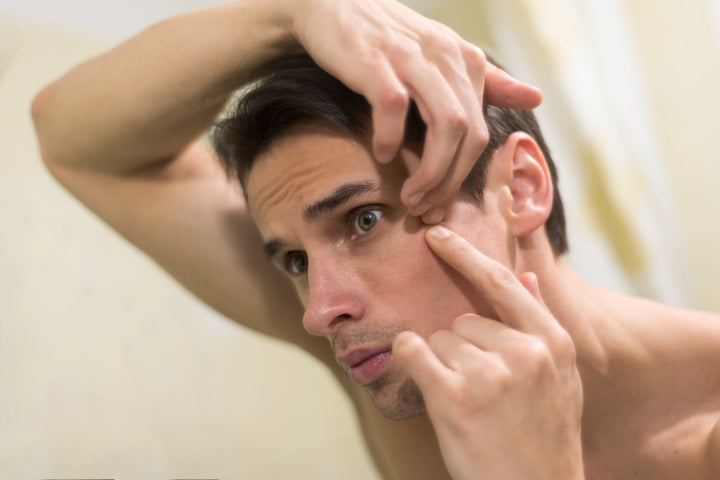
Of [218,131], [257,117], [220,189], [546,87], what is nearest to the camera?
[257,117]

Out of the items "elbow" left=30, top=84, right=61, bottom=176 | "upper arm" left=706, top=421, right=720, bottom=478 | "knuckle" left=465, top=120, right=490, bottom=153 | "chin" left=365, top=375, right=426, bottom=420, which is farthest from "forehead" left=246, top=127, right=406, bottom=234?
"upper arm" left=706, top=421, right=720, bottom=478

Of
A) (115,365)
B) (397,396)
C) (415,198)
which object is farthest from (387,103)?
(115,365)

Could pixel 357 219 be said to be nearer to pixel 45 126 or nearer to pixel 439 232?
pixel 439 232

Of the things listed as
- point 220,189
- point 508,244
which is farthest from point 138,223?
point 508,244

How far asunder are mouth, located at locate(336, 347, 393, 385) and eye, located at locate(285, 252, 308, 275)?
146mm

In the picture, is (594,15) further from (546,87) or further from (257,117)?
(257,117)

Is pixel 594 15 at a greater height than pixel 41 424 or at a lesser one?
greater

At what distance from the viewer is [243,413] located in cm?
121

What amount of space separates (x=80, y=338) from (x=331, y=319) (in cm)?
60

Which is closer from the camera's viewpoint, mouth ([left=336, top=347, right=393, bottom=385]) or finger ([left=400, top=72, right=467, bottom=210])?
finger ([left=400, top=72, right=467, bottom=210])

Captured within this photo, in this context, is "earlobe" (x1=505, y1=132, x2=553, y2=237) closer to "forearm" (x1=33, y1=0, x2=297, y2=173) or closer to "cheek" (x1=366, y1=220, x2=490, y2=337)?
"cheek" (x1=366, y1=220, x2=490, y2=337)

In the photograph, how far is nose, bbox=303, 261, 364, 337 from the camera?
2.31 ft

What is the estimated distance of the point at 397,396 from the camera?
73 centimetres

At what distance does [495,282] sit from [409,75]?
0.22 metres
